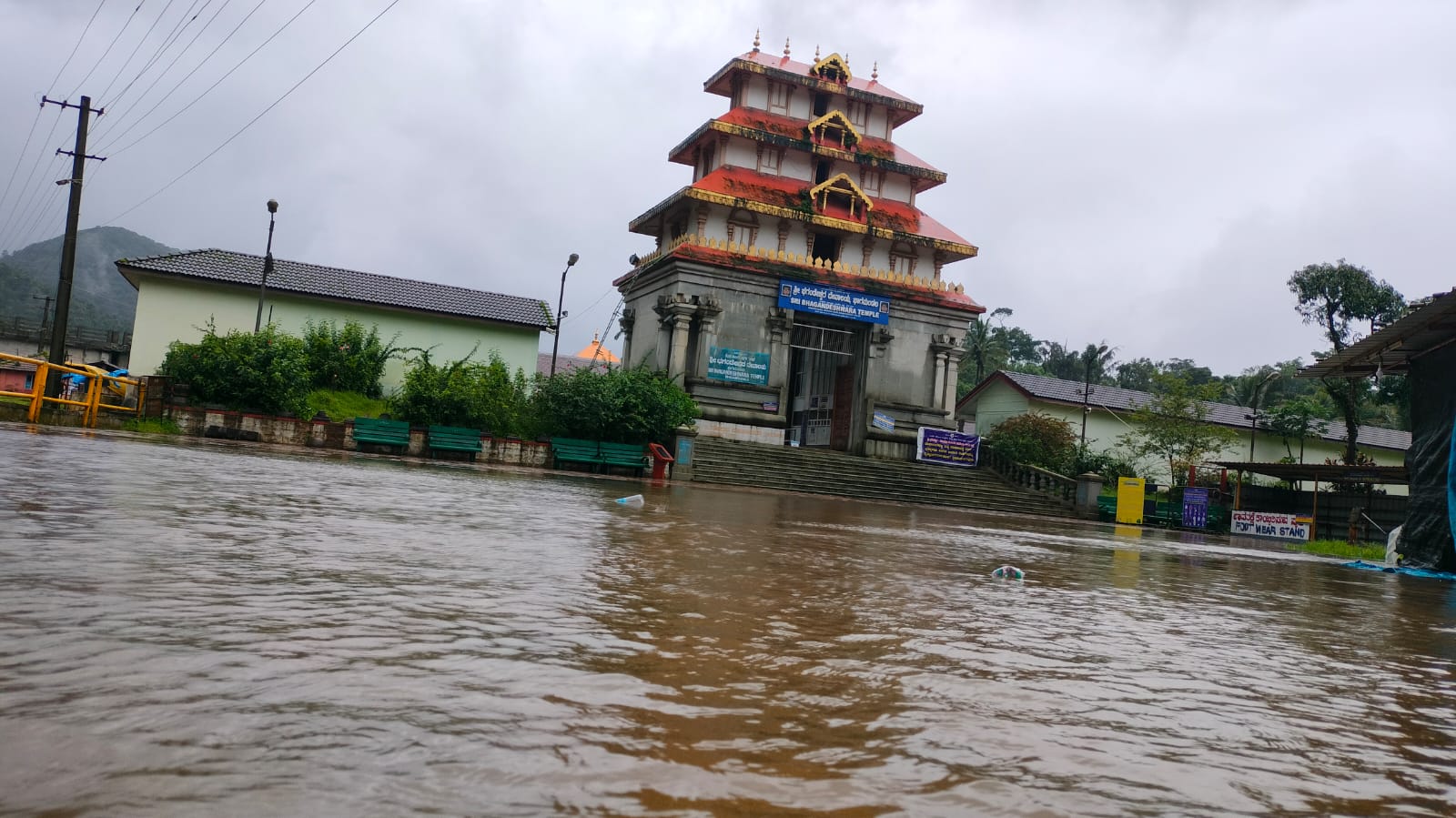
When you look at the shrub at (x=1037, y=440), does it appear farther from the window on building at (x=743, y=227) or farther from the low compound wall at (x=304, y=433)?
the low compound wall at (x=304, y=433)

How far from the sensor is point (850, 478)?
99.1ft

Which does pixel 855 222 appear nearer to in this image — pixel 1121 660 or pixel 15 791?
pixel 1121 660

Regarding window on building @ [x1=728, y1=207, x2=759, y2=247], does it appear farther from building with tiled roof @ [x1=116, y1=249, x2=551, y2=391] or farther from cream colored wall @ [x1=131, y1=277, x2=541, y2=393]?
cream colored wall @ [x1=131, y1=277, x2=541, y2=393]

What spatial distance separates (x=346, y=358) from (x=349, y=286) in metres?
4.01

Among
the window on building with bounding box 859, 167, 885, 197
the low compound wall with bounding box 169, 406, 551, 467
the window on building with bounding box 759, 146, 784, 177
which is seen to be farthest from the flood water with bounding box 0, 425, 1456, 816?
the window on building with bounding box 859, 167, 885, 197

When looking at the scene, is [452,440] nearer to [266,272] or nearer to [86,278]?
[266,272]

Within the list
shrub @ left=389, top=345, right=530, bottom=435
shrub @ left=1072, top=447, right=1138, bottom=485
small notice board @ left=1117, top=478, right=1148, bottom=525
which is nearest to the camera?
shrub @ left=389, top=345, right=530, bottom=435

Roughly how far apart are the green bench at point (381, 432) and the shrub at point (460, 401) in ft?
4.10

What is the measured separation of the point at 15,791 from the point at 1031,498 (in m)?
31.5

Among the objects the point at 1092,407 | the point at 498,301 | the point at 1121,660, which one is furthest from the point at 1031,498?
the point at 1121,660

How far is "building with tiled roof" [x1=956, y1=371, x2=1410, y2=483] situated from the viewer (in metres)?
45.0

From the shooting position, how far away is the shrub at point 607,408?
27.0 metres

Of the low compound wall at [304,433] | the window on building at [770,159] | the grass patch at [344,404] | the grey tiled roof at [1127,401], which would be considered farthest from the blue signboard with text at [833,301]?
the grass patch at [344,404]

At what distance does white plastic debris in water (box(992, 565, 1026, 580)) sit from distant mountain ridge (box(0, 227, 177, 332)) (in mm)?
93552
